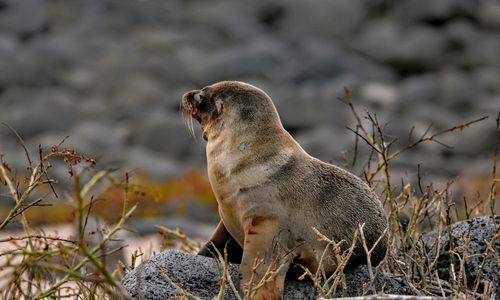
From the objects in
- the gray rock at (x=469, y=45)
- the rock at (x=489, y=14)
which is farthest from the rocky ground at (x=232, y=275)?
the rock at (x=489, y=14)

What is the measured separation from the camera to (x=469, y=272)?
18.4 ft

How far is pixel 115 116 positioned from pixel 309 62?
6779 mm

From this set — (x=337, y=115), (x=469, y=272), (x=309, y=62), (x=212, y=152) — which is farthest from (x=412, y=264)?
(x=309, y=62)

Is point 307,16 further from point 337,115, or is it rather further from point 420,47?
point 337,115

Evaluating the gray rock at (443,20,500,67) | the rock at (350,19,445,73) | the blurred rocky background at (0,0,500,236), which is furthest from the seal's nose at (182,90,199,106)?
the gray rock at (443,20,500,67)

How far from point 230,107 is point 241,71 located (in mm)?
23202

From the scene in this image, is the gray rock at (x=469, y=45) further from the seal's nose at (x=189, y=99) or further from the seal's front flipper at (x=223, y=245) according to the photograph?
the seal's front flipper at (x=223, y=245)

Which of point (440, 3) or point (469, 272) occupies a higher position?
point (440, 3)

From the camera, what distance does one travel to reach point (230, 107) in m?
5.59

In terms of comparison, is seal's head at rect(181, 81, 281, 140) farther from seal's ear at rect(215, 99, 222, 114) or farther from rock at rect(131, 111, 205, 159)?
rock at rect(131, 111, 205, 159)

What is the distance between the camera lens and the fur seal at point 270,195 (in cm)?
511

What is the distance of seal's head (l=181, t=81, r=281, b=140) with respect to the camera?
5.53 metres

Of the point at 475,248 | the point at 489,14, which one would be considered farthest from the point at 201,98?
the point at 489,14

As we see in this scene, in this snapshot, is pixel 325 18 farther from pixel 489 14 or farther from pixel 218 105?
pixel 218 105
